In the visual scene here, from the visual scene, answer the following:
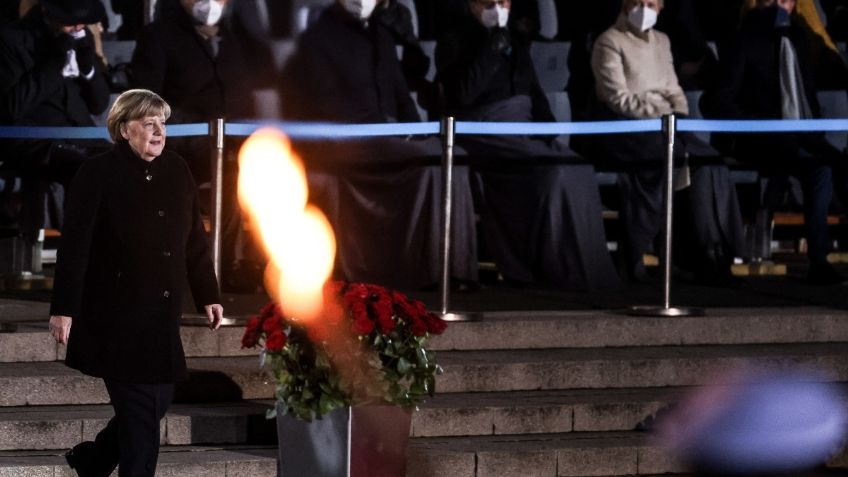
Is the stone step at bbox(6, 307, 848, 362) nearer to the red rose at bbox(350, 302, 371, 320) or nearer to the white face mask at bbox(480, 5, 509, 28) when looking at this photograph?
the red rose at bbox(350, 302, 371, 320)

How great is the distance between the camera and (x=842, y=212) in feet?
34.3

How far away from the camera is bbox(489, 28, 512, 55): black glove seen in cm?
916

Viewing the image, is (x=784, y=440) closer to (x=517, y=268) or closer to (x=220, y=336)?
(x=220, y=336)

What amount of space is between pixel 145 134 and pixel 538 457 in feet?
6.45

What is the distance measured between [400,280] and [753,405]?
5768mm

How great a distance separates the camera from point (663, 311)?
307 inches

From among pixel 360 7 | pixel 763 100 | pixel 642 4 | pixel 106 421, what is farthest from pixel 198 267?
pixel 763 100

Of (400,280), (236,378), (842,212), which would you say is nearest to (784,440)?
(236,378)

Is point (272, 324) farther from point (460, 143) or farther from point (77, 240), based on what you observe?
point (460, 143)

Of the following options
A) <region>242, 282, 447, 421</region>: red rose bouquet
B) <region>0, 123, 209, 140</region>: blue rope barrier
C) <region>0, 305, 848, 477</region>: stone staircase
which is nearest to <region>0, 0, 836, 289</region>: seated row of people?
<region>0, 123, 209, 140</region>: blue rope barrier

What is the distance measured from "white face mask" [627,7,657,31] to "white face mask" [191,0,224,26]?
2208 millimetres

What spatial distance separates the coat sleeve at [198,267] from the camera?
5.38m

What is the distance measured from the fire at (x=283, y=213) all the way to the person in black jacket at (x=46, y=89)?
104cm

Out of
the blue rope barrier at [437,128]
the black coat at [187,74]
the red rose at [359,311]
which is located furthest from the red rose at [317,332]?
the black coat at [187,74]
